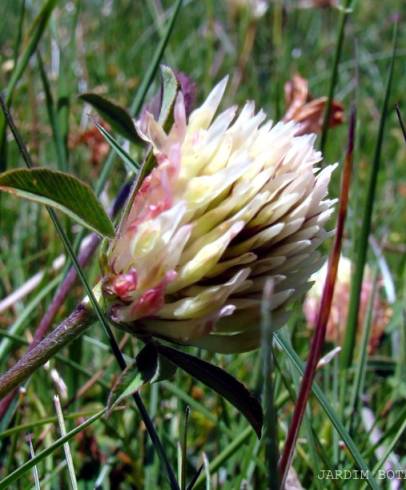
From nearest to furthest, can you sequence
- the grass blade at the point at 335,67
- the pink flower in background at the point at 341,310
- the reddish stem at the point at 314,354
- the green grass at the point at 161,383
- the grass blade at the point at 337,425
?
the reddish stem at the point at 314,354
the grass blade at the point at 337,425
the green grass at the point at 161,383
the grass blade at the point at 335,67
the pink flower in background at the point at 341,310

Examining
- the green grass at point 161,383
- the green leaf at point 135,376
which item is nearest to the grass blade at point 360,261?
the green grass at point 161,383

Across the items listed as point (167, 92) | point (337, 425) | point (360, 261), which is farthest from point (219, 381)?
point (360, 261)

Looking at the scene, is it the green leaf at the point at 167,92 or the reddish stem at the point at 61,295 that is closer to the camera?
the green leaf at the point at 167,92

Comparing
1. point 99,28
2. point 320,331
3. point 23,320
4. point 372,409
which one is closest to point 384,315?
point 372,409

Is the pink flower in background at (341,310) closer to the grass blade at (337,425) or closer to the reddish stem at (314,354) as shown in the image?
the grass blade at (337,425)

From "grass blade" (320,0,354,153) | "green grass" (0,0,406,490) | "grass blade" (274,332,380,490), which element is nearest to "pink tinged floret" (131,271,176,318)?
"green grass" (0,0,406,490)

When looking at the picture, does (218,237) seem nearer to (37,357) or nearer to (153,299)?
(153,299)
